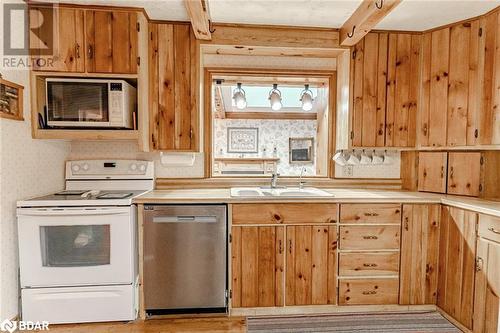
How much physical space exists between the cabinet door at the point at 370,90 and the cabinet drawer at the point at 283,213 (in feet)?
2.46

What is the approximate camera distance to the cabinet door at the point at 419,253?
2410mm

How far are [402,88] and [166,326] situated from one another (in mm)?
2813

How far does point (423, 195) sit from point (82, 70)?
2976 mm

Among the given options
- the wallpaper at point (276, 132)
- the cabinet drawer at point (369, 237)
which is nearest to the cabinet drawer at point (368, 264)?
the cabinet drawer at point (369, 237)

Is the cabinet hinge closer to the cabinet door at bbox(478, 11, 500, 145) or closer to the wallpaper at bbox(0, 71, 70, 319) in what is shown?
the cabinet door at bbox(478, 11, 500, 145)

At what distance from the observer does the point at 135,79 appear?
7.93ft

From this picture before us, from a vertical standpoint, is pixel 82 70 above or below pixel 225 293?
above

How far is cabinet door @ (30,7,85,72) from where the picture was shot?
223 cm

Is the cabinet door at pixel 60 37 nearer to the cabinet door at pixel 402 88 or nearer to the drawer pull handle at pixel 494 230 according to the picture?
the cabinet door at pixel 402 88

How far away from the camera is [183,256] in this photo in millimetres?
2283

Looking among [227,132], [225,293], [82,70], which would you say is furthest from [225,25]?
[227,132]

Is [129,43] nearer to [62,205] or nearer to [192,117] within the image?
[192,117]

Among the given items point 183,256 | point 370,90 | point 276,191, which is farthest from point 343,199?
point 183,256

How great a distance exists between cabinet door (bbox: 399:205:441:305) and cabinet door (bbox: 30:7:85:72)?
287 centimetres
